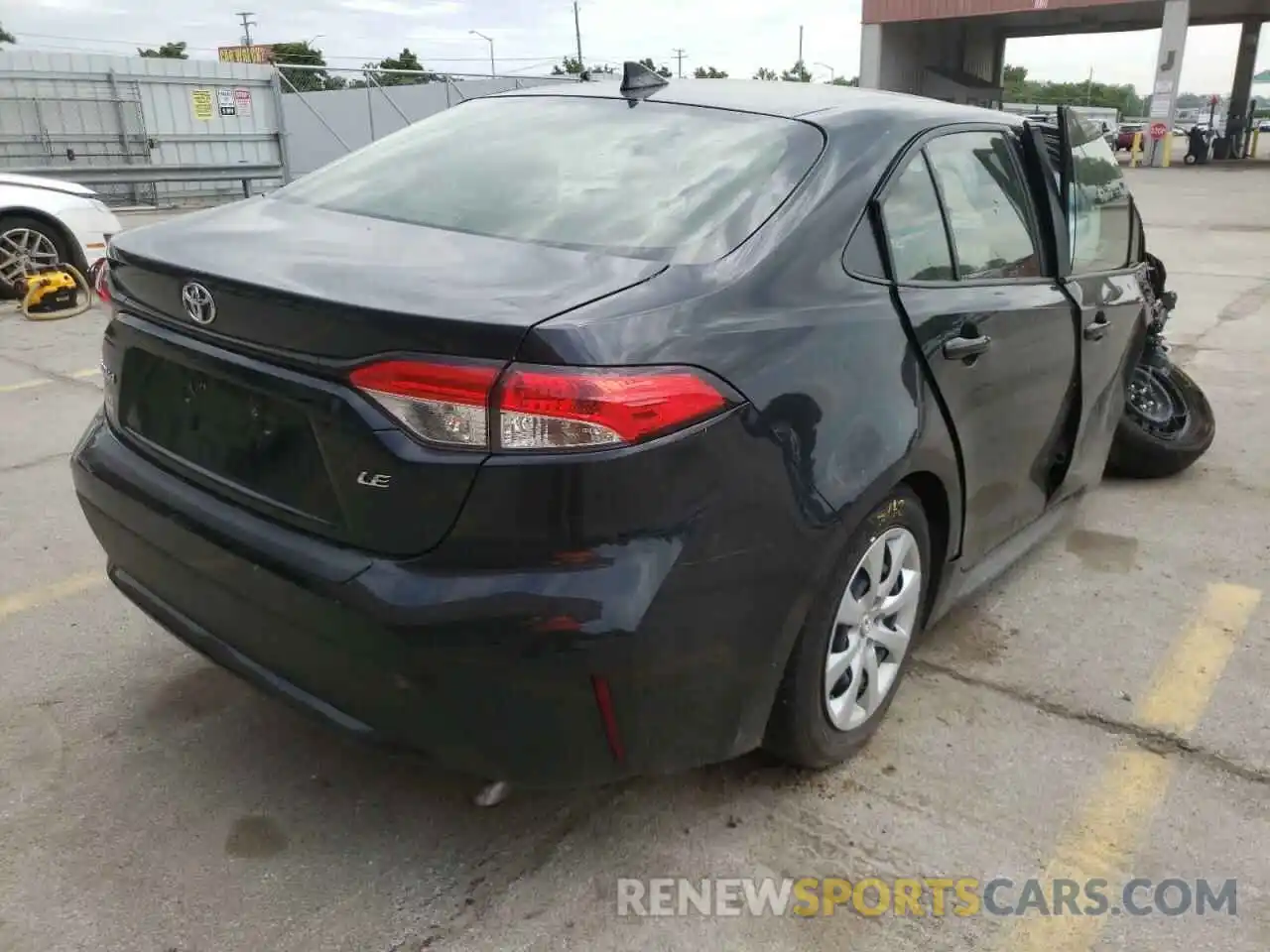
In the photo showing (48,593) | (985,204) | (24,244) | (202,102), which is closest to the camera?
(985,204)

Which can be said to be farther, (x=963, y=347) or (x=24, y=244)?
(x=24, y=244)

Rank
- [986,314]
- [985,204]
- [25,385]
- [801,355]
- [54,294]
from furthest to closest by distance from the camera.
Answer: [54,294], [25,385], [985,204], [986,314], [801,355]

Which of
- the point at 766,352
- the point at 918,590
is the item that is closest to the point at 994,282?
the point at 918,590

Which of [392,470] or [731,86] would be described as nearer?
[392,470]

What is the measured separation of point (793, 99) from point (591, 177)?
0.68 metres

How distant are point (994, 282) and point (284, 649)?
2084 millimetres

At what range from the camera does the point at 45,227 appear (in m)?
8.69

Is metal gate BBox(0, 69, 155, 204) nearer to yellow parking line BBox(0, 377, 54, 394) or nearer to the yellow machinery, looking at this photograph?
the yellow machinery

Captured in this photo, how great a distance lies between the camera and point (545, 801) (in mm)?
2533

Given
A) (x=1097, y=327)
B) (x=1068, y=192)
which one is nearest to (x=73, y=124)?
(x=1068, y=192)

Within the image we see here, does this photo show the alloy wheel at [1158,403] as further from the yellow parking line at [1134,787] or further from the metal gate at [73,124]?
the metal gate at [73,124]

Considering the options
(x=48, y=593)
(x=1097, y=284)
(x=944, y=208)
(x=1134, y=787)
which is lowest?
(x=1134, y=787)

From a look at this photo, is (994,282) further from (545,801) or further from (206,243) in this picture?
(206,243)

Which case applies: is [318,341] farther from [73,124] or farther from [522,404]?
[73,124]
